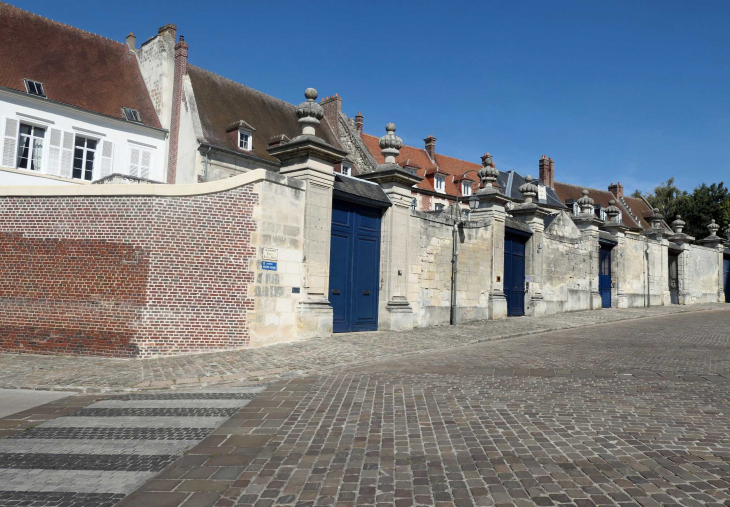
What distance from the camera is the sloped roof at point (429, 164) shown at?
4231cm

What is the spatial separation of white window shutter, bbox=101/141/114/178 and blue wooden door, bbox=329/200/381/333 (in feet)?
55.7

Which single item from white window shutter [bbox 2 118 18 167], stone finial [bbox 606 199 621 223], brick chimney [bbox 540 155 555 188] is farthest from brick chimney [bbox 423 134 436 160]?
white window shutter [bbox 2 118 18 167]

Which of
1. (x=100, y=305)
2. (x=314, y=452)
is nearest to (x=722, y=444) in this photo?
(x=314, y=452)

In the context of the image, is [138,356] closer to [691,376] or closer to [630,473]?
[630,473]

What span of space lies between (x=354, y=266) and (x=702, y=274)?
25.3 meters

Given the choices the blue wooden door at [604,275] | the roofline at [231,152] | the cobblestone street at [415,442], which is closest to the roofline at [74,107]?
the roofline at [231,152]

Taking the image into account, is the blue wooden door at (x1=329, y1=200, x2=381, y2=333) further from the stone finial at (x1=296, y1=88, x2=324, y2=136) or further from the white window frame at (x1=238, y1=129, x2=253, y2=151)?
the white window frame at (x1=238, y1=129, x2=253, y2=151)

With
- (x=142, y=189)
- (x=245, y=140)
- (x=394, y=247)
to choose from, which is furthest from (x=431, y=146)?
Answer: (x=142, y=189)

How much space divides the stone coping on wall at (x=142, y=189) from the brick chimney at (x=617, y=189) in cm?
5473

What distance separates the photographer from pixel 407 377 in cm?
757

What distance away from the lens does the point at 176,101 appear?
89.8 feet

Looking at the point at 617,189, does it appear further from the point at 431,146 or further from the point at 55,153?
the point at 55,153

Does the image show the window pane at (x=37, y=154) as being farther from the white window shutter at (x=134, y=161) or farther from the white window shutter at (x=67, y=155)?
the white window shutter at (x=134, y=161)

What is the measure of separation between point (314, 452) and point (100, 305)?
22.4 feet
